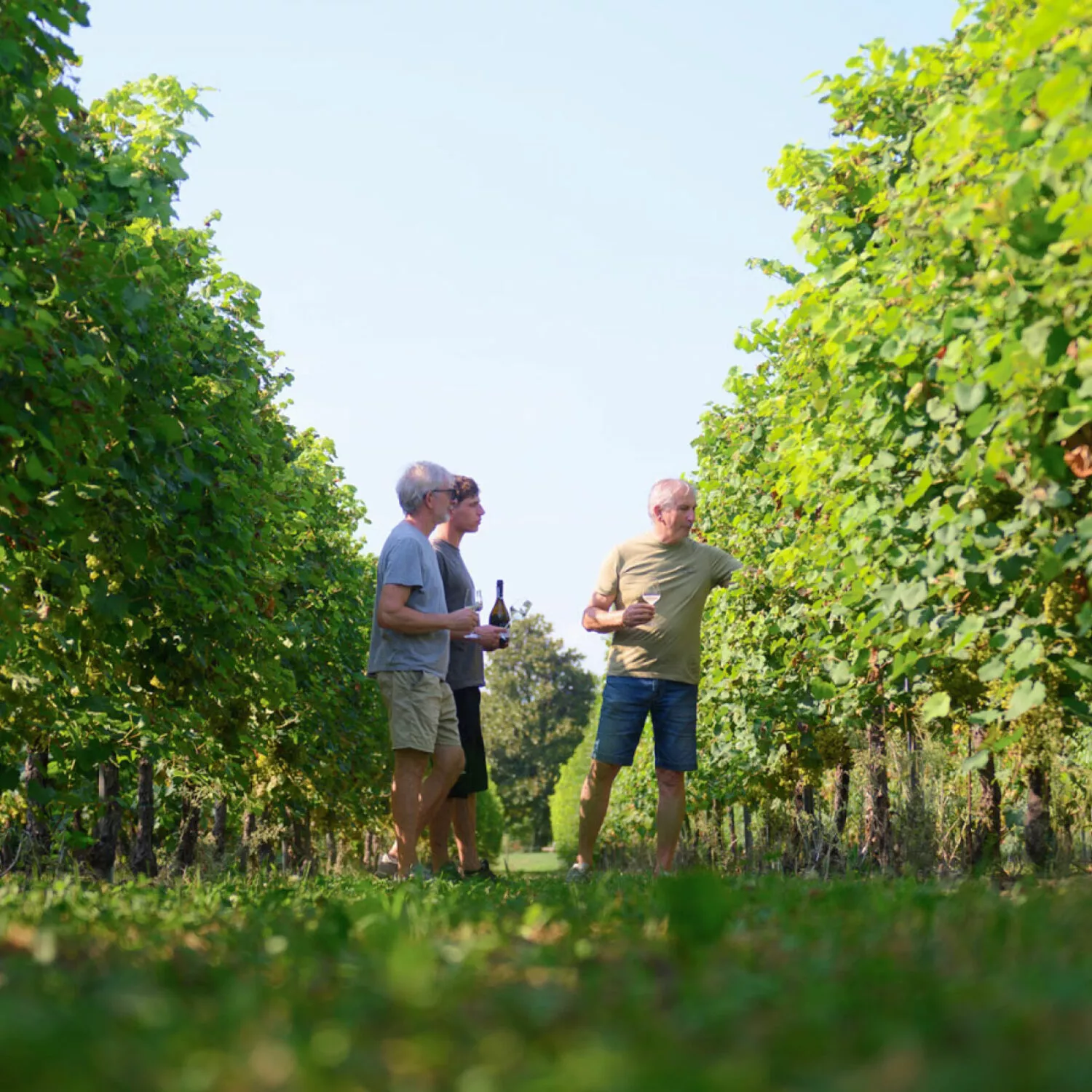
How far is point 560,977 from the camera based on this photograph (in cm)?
228

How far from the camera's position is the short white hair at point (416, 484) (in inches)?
288

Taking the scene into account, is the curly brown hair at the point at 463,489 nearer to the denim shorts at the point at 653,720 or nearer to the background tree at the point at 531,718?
the denim shorts at the point at 653,720

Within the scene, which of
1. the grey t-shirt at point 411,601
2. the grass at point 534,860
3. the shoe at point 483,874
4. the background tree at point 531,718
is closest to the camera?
the grey t-shirt at point 411,601

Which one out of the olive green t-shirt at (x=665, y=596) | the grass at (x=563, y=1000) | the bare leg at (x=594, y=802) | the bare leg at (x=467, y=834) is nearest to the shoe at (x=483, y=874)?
the bare leg at (x=467, y=834)

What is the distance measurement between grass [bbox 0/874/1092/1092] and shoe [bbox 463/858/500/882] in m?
3.99

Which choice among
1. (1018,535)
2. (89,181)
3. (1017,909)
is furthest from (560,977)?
(89,181)

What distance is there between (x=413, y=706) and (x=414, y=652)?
313 millimetres

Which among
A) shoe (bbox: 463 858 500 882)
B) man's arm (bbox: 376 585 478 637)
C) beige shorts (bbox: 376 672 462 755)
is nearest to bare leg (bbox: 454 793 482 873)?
shoe (bbox: 463 858 500 882)

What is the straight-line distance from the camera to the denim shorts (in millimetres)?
7512

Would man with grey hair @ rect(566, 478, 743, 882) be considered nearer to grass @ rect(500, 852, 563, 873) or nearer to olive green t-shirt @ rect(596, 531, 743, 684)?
olive green t-shirt @ rect(596, 531, 743, 684)

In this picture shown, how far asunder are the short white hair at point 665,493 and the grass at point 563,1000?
14.0 feet

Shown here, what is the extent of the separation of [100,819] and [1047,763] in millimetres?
9535

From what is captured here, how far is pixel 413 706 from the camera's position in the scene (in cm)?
700

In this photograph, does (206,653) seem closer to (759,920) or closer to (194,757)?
(194,757)
